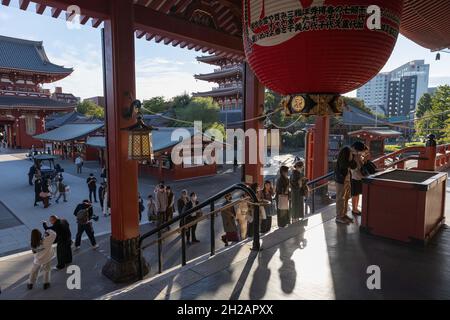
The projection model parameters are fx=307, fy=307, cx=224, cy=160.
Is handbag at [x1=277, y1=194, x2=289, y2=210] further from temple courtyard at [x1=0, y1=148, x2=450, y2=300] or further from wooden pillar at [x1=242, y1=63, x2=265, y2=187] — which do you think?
wooden pillar at [x1=242, y1=63, x2=265, y2=187]

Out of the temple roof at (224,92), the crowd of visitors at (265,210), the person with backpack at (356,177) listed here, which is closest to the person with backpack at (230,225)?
the crowd of visitors at (265,210)

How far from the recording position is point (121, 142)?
5367mm

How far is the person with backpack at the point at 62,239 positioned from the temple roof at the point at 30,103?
2418cm

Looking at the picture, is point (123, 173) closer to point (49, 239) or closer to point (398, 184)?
point (49, 239)

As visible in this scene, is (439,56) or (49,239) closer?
(49,239)

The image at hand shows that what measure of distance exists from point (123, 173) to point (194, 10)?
11.1ft

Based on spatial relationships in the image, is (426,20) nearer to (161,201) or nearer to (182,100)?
(161,201)

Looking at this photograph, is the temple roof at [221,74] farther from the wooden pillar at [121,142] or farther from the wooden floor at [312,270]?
the wooden floor at [312,270]

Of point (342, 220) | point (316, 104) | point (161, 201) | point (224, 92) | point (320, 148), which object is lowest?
point (161, 201)

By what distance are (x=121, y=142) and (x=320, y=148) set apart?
736 centimetres

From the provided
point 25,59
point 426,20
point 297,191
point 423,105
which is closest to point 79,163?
point 25,59

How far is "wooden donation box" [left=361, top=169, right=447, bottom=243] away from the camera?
4070 millimetres

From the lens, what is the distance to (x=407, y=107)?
A: 3772 inches
